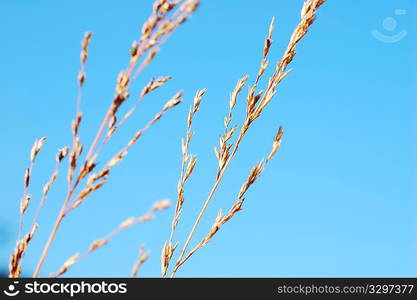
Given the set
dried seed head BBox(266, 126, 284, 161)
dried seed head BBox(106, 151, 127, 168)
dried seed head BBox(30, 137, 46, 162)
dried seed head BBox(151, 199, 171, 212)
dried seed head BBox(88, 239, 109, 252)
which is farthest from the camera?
dried seed head BBox(266, 126, 284, 161)

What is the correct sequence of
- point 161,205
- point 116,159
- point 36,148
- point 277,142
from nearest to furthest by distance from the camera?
1. point 161,205
2. point 116,159
3. point 36,148
4. point 277,142

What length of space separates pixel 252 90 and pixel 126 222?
104cm

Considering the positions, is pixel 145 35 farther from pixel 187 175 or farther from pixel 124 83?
pixel 187 175

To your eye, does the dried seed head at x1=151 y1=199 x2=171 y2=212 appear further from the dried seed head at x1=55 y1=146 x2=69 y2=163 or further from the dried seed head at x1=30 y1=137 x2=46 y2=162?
the dried seed head at x1=30 y1=137 x2=46 y2=162

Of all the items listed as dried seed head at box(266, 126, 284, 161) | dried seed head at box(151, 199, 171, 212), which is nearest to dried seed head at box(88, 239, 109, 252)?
dried seed head at box(151, 199, 171, 212)

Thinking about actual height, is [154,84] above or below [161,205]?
above

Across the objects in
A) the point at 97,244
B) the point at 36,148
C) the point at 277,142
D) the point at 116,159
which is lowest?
the point at 97,244

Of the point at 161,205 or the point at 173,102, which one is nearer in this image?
the point at 161,205

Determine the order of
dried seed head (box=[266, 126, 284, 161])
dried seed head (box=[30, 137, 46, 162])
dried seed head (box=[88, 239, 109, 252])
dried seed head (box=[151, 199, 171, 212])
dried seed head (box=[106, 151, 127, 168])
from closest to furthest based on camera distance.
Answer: dried seed head (box=[151, 199, 171, 212]) → dried seed head (box=[88, 239, 109, 252]) → dried seed head (box=[106, 151, 127, 168]) → dried seed head (box=[30, 137, 46, 162]) → dried seed head (box=[266, 126, 284, 161])

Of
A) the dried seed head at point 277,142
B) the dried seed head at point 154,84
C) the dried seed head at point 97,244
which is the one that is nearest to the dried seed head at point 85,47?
the dried seed head at point 154,84

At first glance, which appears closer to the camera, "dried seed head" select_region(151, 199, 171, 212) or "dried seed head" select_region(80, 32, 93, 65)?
"dried seed head" select_region(151, 199, 171, 212)

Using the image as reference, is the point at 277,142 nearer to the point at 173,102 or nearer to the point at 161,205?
the point at 173,102

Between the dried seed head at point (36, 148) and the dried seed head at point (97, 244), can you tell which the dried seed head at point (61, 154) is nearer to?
the dried seed head at point (36, 148)

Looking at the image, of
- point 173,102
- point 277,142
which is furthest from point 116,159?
point 277,142
